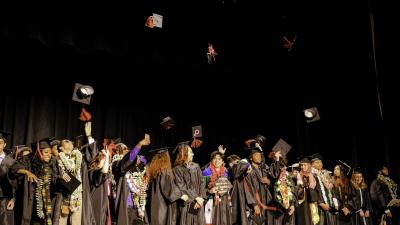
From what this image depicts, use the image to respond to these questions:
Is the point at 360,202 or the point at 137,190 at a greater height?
the point at 137,190

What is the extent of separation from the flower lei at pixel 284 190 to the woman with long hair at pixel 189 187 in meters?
1.28

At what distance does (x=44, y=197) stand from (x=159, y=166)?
75.8 inches

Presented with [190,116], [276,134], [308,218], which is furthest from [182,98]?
[308,218]

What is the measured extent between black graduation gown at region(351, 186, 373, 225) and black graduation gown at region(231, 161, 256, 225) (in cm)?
254

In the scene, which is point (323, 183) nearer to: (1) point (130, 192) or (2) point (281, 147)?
(2) point (281, 147)

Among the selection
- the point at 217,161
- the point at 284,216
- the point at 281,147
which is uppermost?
the point at 281,147

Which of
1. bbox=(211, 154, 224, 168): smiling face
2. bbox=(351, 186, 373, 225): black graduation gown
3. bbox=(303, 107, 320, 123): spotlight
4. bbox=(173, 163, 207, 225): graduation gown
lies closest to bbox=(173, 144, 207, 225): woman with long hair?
bbox=(173, 163, 207, 225): graduation gown

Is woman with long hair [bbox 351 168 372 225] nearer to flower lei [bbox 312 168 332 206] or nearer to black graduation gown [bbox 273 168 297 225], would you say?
flower lei [bbox 312 168 332 206]

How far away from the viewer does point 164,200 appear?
7.52m

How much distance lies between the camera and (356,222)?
956 centimetres

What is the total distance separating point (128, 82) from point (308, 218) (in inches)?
180

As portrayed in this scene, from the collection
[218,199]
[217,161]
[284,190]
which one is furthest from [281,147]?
[218,199]

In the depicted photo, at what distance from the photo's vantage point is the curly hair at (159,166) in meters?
7.61

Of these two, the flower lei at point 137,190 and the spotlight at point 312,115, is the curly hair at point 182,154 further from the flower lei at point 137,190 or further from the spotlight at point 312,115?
the spotlight at point 312,115
